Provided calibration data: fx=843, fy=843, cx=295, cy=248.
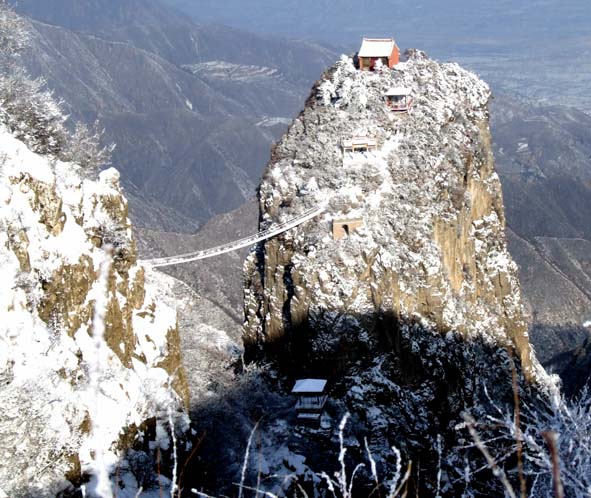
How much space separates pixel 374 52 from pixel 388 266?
529 inches

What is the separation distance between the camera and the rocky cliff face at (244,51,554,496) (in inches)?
Result: 1446

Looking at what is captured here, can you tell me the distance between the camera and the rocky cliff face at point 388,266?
36.7 m

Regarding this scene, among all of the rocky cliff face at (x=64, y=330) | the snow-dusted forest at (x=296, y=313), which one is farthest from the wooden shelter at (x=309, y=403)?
the rocky cliff face at (x=64, y=330)

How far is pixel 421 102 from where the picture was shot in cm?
4297

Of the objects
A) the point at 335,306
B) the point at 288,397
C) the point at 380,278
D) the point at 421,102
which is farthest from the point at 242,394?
the point at 421,102

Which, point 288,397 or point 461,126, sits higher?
point 461,126

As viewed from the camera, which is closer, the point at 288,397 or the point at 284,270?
the point at 288,397

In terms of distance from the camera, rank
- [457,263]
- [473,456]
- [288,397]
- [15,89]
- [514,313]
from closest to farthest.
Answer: [15,89], [473,456], [288,397], [457,263], [514,313]

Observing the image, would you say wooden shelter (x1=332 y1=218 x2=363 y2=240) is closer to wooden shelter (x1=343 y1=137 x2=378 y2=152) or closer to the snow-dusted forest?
the snow-dusted forest

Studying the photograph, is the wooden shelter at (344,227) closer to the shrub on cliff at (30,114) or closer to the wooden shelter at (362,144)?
the wooden shelter at (362,144)

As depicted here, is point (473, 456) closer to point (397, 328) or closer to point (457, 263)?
point (397, 328)

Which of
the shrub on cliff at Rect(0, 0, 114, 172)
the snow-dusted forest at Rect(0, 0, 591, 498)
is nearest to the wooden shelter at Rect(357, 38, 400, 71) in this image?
the snow-dusted forest at Rect(0, 0, 591, 498)

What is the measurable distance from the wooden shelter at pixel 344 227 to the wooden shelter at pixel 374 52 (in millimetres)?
10960

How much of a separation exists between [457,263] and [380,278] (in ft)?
21.6
